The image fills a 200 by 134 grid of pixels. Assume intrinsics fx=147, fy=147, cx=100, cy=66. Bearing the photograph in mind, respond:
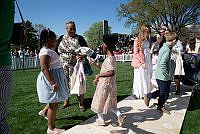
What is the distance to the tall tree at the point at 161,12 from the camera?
771 inches

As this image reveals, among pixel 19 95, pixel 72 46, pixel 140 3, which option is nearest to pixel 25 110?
pixel 19 95

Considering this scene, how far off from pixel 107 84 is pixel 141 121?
3.49 feet

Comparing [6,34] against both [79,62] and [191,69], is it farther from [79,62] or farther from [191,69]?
[191,69]

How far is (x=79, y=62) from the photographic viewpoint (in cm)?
336

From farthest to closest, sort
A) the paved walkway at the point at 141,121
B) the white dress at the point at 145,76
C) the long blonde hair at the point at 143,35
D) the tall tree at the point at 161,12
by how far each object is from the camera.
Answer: the tall tree at the point at 161,12, the white dress at the point at 145,76, the long blonde hair at the point at 143,35, the paved walkway at the point at 141,121

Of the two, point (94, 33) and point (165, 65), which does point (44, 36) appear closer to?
point (165, 65)

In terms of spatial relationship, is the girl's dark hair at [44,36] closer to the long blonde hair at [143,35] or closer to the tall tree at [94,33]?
the long blonde hair at [143,35]

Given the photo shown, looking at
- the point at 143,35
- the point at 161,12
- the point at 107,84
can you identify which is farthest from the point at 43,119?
the point at 161,12

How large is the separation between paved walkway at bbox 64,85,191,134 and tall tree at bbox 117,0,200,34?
63.2ft

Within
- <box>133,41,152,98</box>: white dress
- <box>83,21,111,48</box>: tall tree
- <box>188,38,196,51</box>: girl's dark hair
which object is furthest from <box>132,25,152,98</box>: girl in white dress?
<box>83,21,111,48</box>: tall tree

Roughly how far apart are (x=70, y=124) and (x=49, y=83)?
40.4 inches

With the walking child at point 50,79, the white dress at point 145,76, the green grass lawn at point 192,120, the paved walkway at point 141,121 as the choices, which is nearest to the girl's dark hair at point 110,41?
the walking child at point 50,79

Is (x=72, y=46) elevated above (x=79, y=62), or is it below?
above

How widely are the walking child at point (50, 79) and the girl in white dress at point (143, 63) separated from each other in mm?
2157
